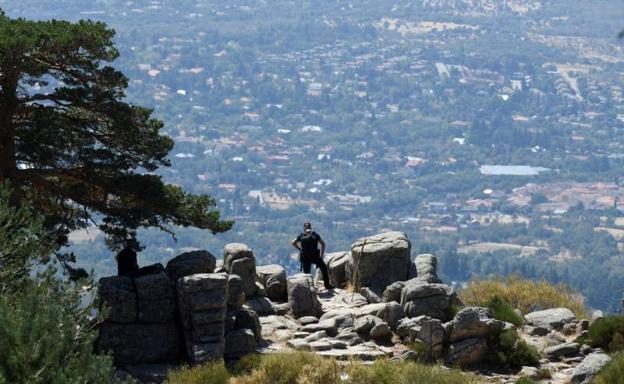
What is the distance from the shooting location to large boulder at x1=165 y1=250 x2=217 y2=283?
36.1m

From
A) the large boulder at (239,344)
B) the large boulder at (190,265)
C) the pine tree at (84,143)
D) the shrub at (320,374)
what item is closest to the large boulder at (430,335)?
the shrub at (320,374)

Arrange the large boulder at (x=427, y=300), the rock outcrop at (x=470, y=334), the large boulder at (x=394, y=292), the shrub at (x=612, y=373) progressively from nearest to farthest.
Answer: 1. the shrub at (x=612, y=373)
2. the rock outcrop at (x=470, y=334)
3. the large boulder at (x=427, y=300)
4. the large boulder at (x=394, y=292)

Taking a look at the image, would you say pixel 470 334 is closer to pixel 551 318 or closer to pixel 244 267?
pixel 551 318

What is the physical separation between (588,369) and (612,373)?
5.84 ft

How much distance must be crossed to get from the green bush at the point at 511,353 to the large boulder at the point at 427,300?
7.54 ft

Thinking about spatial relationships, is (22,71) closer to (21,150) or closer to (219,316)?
(21,150)

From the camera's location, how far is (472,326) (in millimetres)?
35062

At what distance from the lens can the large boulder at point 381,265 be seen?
→ 41.3 metres

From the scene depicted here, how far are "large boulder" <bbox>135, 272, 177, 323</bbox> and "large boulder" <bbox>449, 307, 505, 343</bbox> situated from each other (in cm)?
654

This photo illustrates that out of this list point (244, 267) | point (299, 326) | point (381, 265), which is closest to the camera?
point (299, 326)

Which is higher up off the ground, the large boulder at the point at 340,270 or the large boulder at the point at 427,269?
the large boulder at the point at 427,269

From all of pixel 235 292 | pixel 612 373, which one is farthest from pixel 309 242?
pixel 612 373

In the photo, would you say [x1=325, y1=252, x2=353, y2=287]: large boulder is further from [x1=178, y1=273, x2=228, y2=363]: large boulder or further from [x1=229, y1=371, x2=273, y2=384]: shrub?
[x1=229, y1=371, x2=273, y2=384]: shrub

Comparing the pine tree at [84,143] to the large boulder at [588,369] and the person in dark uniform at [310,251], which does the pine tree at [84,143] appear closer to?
the person in dark uniform at [310,251]
